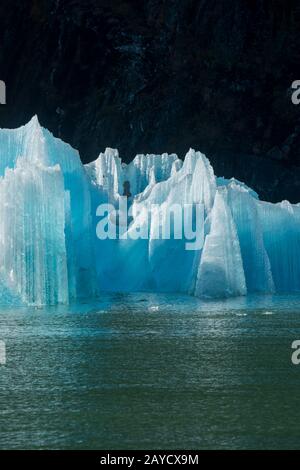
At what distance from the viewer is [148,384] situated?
1190 centimetres

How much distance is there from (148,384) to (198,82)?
2268 inches

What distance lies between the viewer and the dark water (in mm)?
9000

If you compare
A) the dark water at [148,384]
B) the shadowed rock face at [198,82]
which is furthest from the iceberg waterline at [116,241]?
the shadowed rock face at [198,82]

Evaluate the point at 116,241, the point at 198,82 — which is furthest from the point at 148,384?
the point at 198,82

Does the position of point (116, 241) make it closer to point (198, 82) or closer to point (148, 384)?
point (148, 384)

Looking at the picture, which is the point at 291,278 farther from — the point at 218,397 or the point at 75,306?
the point at 218,397

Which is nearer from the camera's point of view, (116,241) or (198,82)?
(116,241)

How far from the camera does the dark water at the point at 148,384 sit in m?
9.00

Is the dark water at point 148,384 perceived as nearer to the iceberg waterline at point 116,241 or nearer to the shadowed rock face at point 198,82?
the iceberg waterline at point 116,241

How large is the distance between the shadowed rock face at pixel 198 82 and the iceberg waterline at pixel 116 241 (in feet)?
68.8

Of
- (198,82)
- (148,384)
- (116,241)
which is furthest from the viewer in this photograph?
(198,82)

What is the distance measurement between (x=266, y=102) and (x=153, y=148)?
9975 mm
